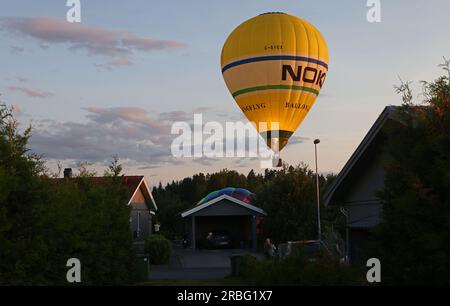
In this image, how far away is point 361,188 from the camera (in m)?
21.9

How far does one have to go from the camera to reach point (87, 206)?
20656 millimetres

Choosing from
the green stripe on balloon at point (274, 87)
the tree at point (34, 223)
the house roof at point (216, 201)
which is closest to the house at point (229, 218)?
the house roof at point (216, 201)

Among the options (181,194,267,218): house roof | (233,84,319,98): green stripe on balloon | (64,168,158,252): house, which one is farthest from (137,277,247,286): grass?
(64,168,158,252): house

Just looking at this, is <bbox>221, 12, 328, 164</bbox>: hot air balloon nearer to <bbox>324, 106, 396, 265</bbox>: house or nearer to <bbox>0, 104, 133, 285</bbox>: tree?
<bbox>324, 106, 396, 265</bbox>: house

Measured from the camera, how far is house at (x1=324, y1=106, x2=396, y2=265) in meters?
19.7

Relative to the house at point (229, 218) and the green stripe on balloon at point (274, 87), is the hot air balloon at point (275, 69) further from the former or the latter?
the house at point (229, 218)

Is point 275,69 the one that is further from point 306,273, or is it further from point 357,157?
point 306,273

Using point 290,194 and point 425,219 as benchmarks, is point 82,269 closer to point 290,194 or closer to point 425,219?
point 425,219

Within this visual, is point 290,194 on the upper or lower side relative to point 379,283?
upper

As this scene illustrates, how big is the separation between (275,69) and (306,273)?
52.3 ft

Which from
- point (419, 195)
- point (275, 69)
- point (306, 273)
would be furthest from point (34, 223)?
point (275, 69)
